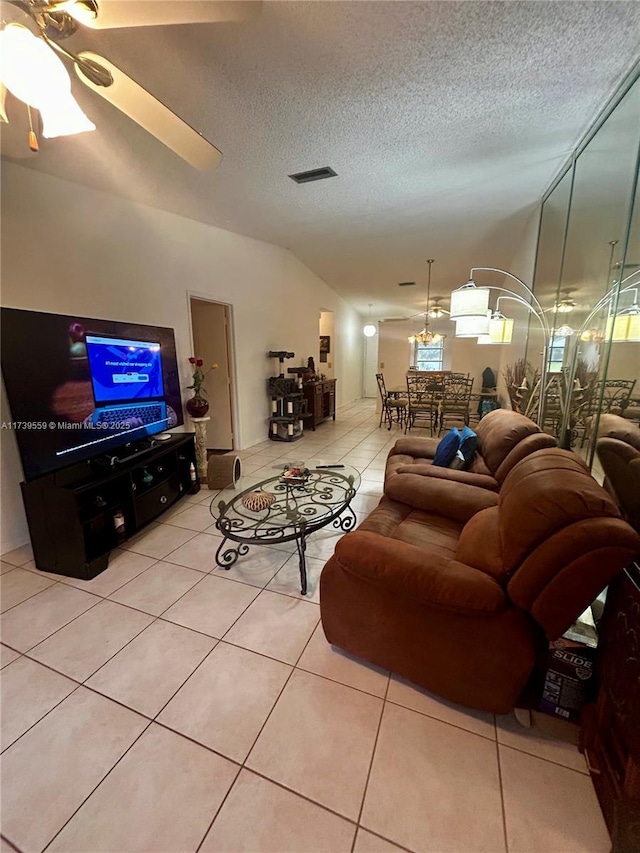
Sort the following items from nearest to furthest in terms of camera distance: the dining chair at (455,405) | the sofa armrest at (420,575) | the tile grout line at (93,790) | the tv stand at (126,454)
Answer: the tile grout line at (93,790) < the sofa armrest at (420,575) < the tv stand at (126,454) < the dining chair at (455,405)

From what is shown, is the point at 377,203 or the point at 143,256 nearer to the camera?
the point at 143,256

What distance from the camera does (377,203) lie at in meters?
3.48

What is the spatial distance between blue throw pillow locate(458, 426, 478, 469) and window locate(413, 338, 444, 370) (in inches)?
280

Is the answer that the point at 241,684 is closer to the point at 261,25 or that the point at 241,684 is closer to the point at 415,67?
the point at 261,25

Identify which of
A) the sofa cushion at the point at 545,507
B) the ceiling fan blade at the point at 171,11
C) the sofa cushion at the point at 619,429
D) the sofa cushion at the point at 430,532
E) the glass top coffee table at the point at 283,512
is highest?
the ceiling fan blade at the point at 171,11

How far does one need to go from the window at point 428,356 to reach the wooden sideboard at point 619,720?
878 centimetres

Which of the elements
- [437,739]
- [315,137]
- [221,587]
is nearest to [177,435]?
[221,587]

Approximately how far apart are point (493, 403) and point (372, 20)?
18.8ft

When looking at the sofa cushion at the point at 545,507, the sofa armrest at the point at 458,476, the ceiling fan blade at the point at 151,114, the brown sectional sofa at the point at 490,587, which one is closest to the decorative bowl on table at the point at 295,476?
the sofa armrest at the point at 458,476

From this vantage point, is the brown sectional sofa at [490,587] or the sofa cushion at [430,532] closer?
Answer: the brown sectional sofa at [490,587]

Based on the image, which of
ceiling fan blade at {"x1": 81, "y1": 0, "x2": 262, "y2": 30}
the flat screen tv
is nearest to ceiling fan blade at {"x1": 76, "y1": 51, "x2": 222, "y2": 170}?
ceiling fan blade at {"x1": 81, "y1": 0, "x2": 262, "y2": 30}

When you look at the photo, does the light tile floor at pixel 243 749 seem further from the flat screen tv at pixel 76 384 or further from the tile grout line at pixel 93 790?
the flat screen tv at pixel 76 384

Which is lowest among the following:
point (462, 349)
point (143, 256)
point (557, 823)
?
point (557, 823)

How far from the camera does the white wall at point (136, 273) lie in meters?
2.34
